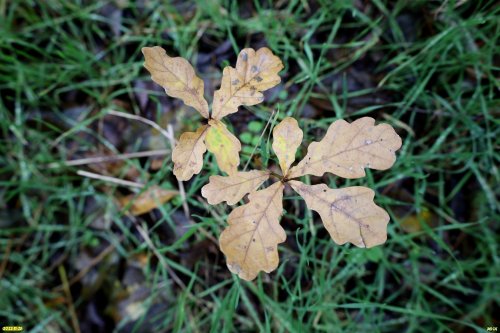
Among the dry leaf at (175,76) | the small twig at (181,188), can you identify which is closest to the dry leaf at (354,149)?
the dry leaf at (175,76)

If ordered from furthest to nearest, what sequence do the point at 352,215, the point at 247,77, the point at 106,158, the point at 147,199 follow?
the point at 106,158
the point at 147,199
the point at 247,77
the point at 352,215

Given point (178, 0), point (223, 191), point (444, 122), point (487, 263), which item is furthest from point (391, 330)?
point (178, 0)

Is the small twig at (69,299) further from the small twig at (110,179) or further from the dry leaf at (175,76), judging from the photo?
the dry leaf at (175,76)

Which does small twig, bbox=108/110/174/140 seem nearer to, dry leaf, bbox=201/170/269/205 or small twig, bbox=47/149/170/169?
small twig, bbox=47/149/170/169

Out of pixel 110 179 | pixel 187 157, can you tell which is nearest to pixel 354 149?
pixel 187 157

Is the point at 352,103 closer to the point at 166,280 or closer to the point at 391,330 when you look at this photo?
the point at 391,330

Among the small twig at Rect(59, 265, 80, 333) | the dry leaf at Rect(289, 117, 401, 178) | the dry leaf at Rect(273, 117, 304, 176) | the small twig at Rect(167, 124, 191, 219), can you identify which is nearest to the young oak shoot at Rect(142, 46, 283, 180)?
the dry leaf at Rect(273, 117, 304, 176)

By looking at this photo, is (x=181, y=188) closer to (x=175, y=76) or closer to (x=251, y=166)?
(x=251, y=166)
